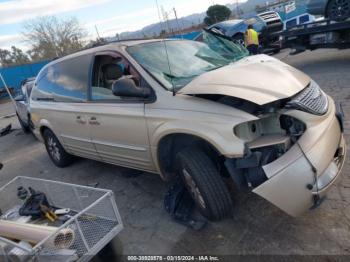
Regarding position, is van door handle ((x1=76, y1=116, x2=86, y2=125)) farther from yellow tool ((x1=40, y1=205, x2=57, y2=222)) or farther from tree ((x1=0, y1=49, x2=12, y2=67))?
tree ((x1=0, y1=49, x2=12, y2=67))

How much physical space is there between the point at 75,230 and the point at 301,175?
1755 millimetres

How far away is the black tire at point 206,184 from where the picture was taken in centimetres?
282

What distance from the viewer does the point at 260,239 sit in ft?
8.99

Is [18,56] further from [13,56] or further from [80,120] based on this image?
[80,120]

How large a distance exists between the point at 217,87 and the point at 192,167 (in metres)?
0.74

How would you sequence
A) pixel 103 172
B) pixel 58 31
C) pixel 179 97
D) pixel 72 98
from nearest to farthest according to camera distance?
pixel 179 97 < pixel 72 98 < pixel 103 172 < pixel 58 31

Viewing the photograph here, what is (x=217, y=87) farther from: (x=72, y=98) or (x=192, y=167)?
(x=72, y=98)

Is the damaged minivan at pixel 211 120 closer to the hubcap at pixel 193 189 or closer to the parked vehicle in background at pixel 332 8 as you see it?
the hubcap at pixel 193 189

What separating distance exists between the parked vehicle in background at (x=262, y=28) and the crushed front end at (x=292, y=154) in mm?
10217

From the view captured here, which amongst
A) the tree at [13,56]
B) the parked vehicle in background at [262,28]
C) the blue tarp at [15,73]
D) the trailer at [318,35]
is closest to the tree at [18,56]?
the tree at [13,56]

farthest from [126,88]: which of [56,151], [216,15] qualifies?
[216,15]

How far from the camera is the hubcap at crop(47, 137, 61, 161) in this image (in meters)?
5.40

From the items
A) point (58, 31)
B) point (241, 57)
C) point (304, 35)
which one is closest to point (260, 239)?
point (241, 57)

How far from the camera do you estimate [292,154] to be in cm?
246
